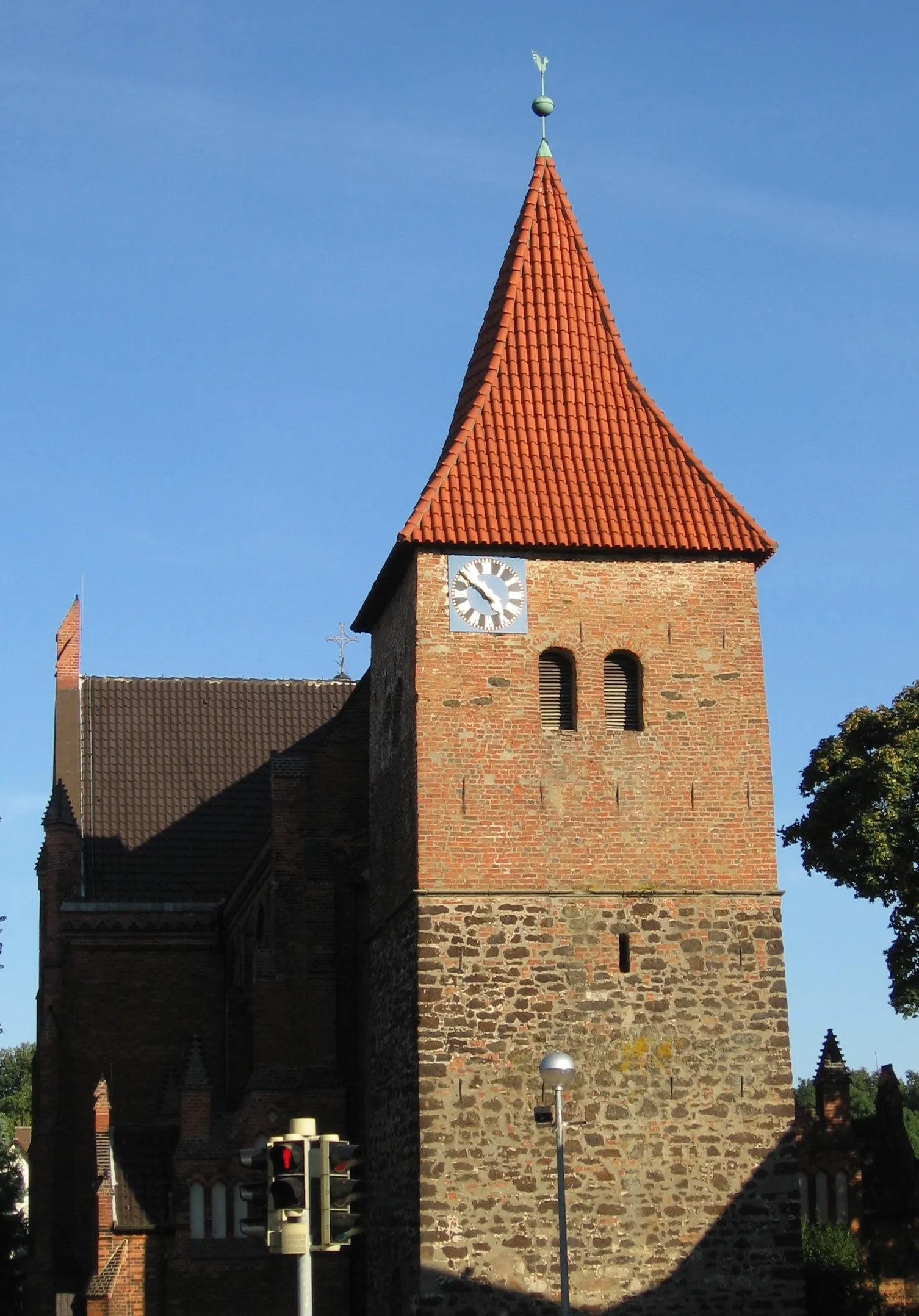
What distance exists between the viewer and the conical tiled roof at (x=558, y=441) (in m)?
28.6

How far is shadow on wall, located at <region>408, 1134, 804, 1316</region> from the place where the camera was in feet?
84.2

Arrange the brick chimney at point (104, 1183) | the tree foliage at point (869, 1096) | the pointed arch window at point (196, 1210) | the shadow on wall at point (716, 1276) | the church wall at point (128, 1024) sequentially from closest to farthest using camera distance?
the shadow on wall at point (716, 1276)
the pointed arch window at point (196, 1210)
the brick chimney at point (104, 1183)
the church wall at point (128, 1024)
the tree foliage at point (869, 1096)

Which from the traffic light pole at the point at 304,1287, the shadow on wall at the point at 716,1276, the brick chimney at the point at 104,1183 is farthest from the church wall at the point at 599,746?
the traffic light pole at the point at 304,1287

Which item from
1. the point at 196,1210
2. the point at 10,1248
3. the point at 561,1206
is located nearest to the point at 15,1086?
the point at 10,1248

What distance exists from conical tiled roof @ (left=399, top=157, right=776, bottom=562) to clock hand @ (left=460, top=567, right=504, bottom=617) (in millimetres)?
459

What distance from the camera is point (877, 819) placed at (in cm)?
3312

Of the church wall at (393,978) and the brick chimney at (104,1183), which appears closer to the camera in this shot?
the church wall at (393,978)

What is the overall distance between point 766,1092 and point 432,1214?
4.64 m

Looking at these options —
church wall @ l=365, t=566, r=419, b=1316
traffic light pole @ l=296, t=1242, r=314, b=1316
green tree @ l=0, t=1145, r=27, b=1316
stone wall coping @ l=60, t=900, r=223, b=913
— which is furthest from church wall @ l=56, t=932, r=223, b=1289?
traffic light pole @ l=296, t=1242, r=314, b=1316

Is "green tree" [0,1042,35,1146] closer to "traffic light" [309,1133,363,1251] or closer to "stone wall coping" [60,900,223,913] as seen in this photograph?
"stone wall coping" [60,900,223,913]

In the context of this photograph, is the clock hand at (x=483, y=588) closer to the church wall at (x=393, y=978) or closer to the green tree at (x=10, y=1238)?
the church wall at (x=393, y=978)

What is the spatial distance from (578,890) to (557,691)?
2.83 m

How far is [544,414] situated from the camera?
30.1 m

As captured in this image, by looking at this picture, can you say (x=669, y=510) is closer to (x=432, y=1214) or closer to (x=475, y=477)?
(x=475, y=477)
